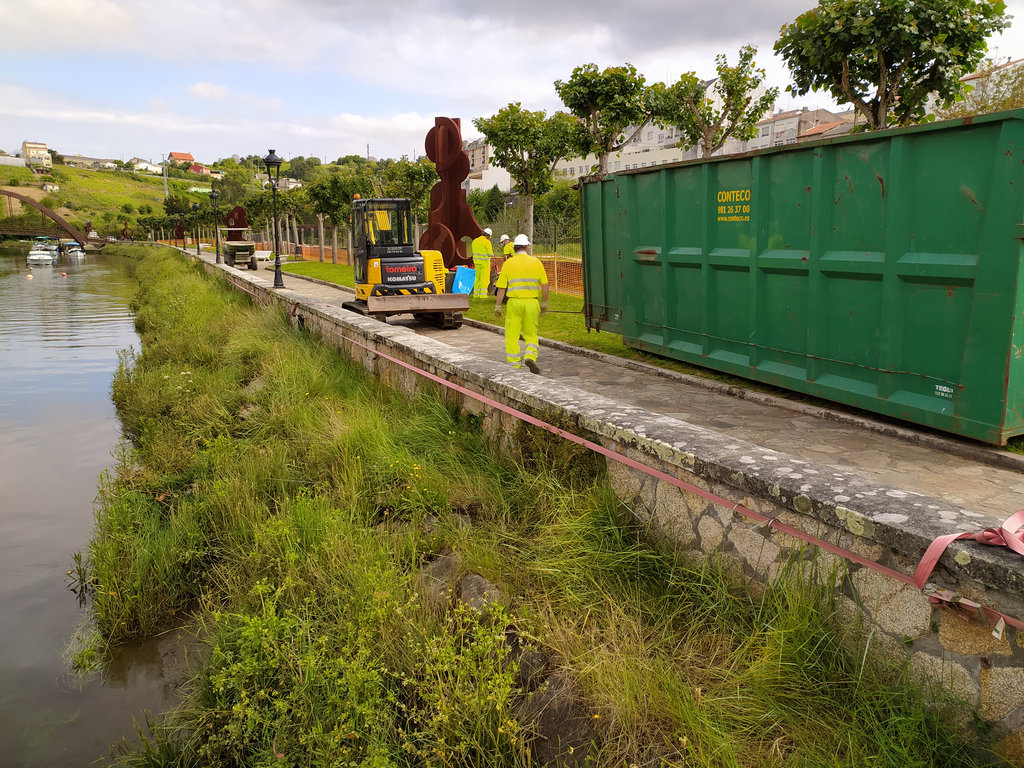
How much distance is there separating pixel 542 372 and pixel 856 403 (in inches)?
161

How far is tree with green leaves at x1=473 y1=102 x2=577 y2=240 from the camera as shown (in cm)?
2122

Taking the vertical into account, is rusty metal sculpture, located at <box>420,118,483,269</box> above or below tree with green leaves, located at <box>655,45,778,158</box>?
below

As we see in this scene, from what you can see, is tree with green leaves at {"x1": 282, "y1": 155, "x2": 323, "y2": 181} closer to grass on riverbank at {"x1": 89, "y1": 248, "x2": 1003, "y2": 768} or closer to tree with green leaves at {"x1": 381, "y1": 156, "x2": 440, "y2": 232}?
tree with green leaves at {"x1": 381, "y1": 156, "x2": 440, "y2": 232}

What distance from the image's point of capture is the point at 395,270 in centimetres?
1445

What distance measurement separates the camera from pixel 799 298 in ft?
21.8

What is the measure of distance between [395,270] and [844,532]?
1278 centimetres

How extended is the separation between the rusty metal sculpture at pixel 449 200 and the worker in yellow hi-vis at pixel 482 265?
0.75 meters

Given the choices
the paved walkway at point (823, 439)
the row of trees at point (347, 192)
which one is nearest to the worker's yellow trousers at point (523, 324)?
the paved walkway at point (823, 439)

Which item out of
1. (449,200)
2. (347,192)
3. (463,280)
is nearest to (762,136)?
(347,192)

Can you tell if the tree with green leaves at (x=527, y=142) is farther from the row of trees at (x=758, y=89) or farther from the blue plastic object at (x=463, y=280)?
the blue plastic object at (x=463, y=280)

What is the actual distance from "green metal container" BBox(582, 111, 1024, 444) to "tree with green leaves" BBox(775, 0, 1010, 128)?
17.5ft

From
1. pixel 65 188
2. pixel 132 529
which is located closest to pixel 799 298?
pixel 132 529

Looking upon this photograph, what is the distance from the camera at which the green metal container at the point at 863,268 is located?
500 cm

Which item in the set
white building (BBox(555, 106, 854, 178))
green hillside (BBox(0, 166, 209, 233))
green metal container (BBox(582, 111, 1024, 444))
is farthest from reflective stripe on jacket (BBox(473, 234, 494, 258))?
green hillside (BBox(0, 166, 209, 233))
